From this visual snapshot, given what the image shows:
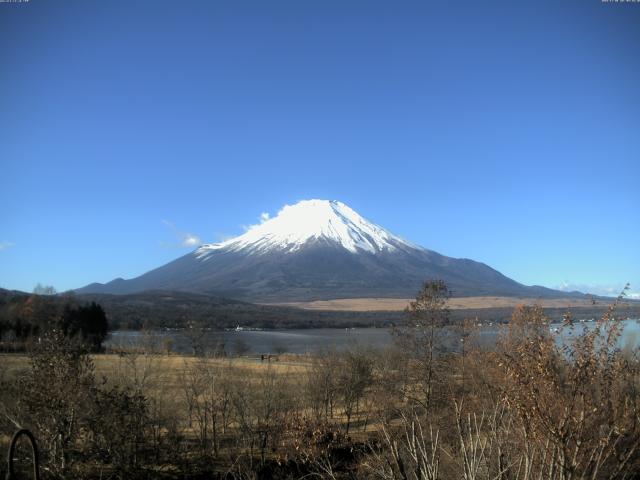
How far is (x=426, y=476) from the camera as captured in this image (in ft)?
21.0

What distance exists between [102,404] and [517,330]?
15345 mm

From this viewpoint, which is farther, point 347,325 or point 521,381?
point 347,325

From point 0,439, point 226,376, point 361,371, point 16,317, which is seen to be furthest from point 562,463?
point 16,317

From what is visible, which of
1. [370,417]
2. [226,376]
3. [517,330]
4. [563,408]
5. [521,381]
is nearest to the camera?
[563,408]

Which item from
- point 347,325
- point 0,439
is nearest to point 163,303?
point 347,325

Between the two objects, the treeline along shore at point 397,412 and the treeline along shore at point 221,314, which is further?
the treeline along shore at point 221,314

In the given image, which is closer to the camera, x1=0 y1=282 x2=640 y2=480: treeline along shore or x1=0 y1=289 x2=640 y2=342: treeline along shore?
x1=0 y1=282 x2=640 y2=480: treeline along shore

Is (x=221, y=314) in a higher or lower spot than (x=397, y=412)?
lower

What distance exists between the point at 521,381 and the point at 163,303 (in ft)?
569

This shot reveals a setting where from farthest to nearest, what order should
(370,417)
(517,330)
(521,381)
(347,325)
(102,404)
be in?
(347,325) → (370,417) → (517,330) → (102,404) → (521,381)

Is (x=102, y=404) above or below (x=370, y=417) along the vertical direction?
above

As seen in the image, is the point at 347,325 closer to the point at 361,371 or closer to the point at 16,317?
the point at 16,317

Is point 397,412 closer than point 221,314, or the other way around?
point 397,412

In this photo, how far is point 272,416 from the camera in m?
26.6
